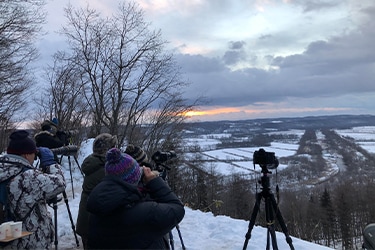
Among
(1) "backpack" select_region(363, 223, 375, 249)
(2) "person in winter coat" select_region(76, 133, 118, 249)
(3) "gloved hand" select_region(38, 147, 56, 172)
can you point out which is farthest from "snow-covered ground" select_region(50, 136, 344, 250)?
(1) "backpack" select_region(363, 223, 375, 249)

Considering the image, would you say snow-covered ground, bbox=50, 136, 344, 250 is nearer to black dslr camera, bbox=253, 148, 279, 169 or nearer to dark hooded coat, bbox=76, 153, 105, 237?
dark hooded coat, bbox=76, 153, 105, 237

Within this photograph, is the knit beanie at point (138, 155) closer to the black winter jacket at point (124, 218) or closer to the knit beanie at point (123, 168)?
the knit beanie at point (123, 168)

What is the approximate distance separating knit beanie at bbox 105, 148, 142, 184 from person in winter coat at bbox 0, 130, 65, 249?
1.01m

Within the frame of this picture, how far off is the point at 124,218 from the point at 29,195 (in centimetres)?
127

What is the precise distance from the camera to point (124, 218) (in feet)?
6.51

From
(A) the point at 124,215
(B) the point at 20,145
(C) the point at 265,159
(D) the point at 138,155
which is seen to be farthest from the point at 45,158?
(C) the point at 265,159

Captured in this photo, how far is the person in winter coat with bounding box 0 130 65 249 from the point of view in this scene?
277cm

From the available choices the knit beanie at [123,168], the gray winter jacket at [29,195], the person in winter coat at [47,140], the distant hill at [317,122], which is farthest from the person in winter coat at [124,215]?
the distant hill at [317,122]

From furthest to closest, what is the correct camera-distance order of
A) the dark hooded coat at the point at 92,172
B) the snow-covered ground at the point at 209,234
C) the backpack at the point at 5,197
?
the snow-covered ground at the point at 209,234, the dark hooded coat at the point at 92,172, the backpack at the point at 5,197

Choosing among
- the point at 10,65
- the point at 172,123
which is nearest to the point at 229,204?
the point at 172,123

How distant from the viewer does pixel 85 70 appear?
43.5 feet

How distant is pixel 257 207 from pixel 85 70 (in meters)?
10.9

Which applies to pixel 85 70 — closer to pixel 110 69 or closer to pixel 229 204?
pixel 110 69

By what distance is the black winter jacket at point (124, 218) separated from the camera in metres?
1.98
